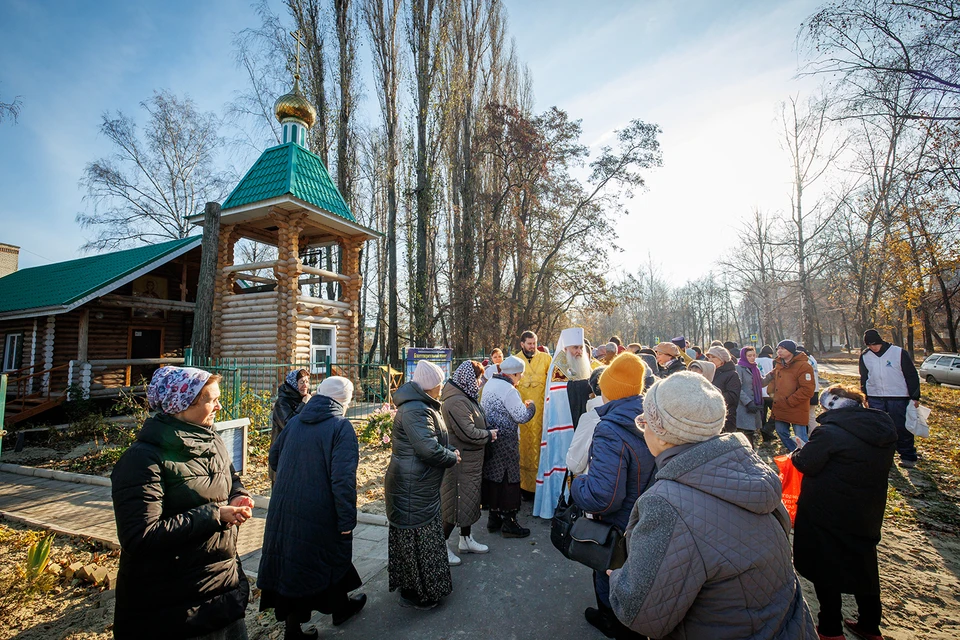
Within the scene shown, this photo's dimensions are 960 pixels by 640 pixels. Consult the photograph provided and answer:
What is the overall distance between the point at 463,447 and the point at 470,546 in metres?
1.07

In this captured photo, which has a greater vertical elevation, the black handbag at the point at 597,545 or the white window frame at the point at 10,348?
the white window frame at the point at 10,348

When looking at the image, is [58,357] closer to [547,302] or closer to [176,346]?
[176,346]

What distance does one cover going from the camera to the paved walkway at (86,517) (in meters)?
4.26

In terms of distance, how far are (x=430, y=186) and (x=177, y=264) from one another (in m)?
10.5

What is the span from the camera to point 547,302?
70.2 ft

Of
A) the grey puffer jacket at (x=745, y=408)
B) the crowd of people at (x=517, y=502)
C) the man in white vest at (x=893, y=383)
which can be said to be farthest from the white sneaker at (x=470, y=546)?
the man in white vest at (x=893, y=383)

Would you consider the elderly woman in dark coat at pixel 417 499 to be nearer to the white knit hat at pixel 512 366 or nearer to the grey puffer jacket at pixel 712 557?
the white knit hat at pixel 512 366

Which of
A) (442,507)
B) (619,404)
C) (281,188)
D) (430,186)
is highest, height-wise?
(430,186)

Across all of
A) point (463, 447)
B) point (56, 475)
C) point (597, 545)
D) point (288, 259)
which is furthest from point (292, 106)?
point (597, 545)

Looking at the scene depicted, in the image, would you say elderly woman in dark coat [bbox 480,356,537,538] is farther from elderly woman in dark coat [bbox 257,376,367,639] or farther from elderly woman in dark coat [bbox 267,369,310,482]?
elderly woman in dark coat [bbox 267,369,310,482]

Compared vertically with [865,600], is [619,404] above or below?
above

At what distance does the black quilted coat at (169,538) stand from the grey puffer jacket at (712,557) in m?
1.92

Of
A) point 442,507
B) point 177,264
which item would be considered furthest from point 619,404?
point 177,264

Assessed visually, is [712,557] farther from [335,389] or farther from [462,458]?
[462,458]
